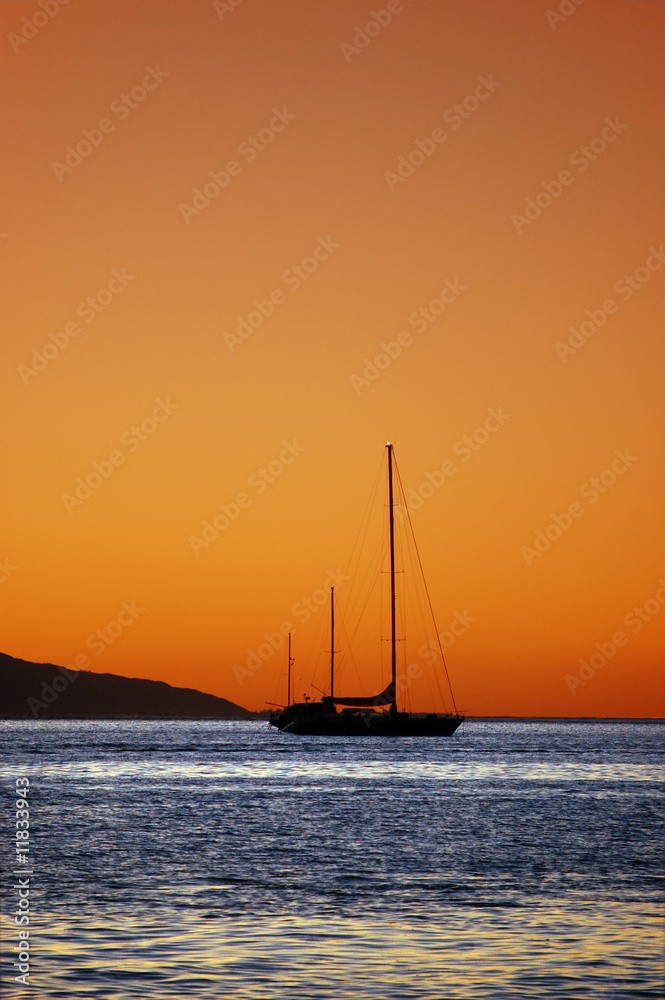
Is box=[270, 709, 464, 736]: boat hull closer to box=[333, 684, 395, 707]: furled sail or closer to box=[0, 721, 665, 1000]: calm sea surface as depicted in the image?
box=[333, 684, 395, 707]: furled sail

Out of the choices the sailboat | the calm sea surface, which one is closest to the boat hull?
the sailboat

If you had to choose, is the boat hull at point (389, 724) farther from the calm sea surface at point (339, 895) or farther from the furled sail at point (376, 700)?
the calm sea surface at point (339, 895)

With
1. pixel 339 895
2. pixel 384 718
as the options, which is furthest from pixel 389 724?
→ pixel 339 895

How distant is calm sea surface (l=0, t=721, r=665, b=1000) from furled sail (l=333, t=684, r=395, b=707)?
189 feet

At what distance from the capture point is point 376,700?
12756 centimetres

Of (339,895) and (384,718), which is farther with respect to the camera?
(384,718)

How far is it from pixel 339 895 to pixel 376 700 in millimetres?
101068

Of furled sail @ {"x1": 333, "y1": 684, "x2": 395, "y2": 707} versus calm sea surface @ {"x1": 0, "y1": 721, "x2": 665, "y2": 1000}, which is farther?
furled sail @ {"x1": 333, "y1": 684, "x2": 395, "y2": 707}

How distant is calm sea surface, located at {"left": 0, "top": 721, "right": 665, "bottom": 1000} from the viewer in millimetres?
18719

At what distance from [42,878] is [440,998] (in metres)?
14.7

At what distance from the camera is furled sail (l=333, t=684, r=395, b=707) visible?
120500 millimetres

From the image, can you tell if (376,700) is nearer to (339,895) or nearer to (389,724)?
(389,724)

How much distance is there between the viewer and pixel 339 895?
27.4 meters

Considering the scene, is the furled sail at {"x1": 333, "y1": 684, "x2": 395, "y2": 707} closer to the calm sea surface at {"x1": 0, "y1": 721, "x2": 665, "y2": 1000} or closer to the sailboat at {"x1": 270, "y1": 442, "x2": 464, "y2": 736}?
the sailboat at {"x1": 270, "y1": 442, "x2": 464, "y2": 736}
